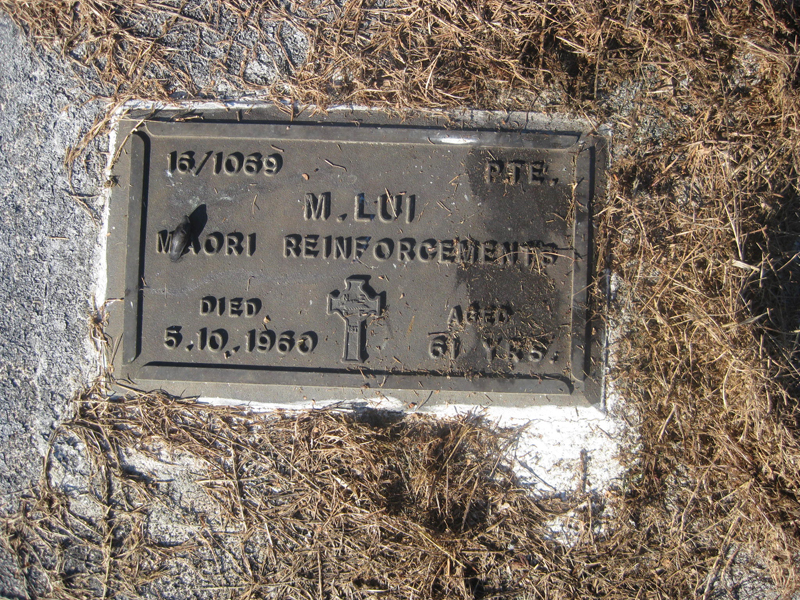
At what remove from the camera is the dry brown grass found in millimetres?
2076

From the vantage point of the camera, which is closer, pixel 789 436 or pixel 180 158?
pixel 789 436

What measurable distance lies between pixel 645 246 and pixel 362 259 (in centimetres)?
139

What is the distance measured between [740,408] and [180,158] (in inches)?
118

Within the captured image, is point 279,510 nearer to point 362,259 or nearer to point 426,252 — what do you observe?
point 362,259

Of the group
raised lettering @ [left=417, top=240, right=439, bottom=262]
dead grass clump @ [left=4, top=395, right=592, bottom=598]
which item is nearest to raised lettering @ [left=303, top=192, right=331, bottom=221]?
raised lettering @ [left=417, top=240, right=439, bottom=262]

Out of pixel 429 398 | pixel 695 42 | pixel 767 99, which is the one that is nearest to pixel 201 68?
pixel 429 398

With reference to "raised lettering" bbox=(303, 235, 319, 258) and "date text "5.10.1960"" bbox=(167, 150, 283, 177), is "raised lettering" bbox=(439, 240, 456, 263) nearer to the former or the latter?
"raised lettering" bbox=(303, 235, 319, 258)

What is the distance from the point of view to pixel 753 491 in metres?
2.06

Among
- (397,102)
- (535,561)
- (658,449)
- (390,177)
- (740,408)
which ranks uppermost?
(397,102)

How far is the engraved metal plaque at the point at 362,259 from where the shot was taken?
2102 millimetres

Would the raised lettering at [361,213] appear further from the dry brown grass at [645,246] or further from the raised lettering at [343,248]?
the dry brown grass at [645,246]

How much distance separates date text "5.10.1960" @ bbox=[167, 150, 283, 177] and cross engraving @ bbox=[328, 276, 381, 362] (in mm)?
696

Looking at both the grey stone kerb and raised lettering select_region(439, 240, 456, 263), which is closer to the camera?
raised lettering select_region(439, 240, 456, 263)

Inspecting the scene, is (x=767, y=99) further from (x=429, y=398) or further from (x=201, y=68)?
(x=201, y=68)
